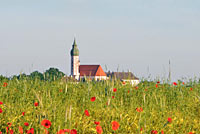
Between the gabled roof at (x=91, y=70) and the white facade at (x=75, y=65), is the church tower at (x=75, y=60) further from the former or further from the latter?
the gabled roof at (x=91, y=70)

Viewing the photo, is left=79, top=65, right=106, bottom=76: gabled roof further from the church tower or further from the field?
the field

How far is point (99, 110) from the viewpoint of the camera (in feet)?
20.1

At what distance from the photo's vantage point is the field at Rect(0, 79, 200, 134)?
4531 millimetres

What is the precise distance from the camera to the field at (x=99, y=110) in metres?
4.53

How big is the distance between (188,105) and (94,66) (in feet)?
321

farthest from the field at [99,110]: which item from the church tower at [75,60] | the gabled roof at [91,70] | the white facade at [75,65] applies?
the church tower at [75,60]

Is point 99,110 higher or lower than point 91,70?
lower

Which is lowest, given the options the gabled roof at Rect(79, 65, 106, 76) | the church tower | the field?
the field

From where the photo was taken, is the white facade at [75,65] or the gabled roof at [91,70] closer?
the gabled roof at [91,70]

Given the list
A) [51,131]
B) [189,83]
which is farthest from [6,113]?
[189,83]

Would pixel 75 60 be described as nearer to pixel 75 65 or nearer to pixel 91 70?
pixel 75 65

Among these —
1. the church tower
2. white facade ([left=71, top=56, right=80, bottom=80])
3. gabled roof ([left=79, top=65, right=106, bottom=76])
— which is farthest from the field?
the church tower

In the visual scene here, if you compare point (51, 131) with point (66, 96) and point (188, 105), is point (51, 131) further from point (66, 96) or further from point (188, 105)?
point (188, 105)

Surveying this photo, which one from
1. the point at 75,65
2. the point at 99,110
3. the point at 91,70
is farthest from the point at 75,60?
the point at 99,110
